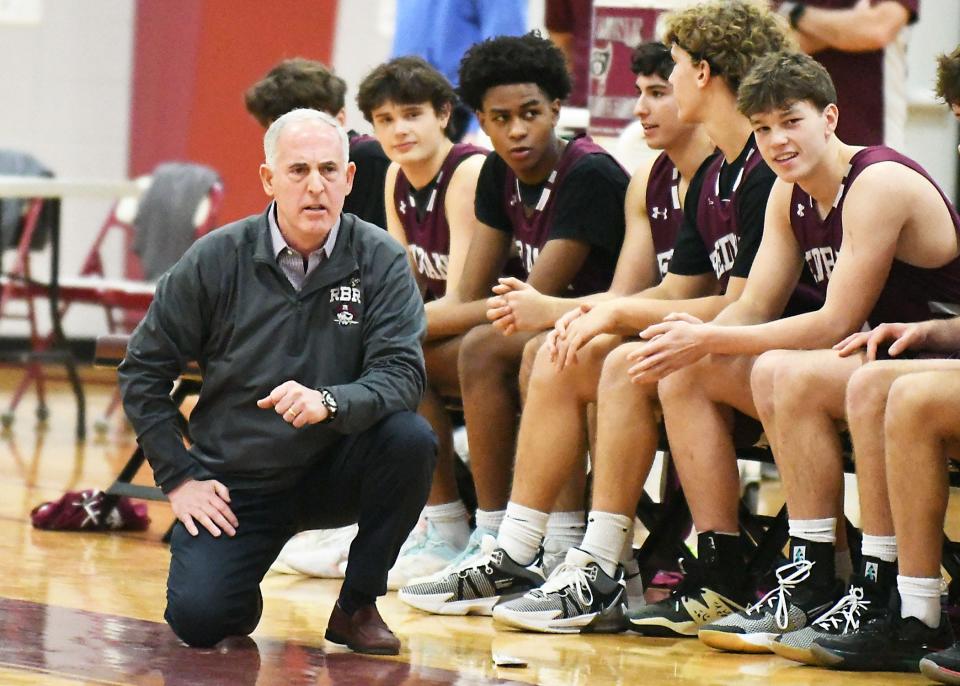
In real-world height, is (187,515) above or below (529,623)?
above

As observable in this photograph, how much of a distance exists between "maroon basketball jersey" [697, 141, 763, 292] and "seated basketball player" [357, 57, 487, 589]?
79 centimetres

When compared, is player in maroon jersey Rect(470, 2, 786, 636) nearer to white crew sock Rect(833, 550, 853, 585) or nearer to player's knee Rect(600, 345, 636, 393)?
player's knee Rect(600, 345, 636, 393)

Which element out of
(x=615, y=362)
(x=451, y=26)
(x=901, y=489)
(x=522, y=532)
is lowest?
(x=522, y=532)

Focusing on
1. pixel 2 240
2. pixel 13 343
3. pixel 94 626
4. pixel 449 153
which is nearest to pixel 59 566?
pixel 94 626

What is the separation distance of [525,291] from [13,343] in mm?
6479

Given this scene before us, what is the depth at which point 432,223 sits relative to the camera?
4.57 m

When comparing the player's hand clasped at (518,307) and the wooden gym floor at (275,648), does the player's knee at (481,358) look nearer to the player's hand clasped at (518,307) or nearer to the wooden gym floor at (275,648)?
the player's hand clasped at (518,307)

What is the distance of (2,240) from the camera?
805 centimetres

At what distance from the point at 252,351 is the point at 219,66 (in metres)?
6.16

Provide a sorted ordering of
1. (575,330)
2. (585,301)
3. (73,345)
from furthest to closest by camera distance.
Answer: (73,345) → (585,301) → (575,330)

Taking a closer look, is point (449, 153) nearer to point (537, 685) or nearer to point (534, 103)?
point (534, 103)

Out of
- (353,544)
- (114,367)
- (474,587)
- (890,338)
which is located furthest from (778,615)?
(114,367)

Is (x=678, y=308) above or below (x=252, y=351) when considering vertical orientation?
above

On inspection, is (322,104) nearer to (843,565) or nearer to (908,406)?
(843,565)
